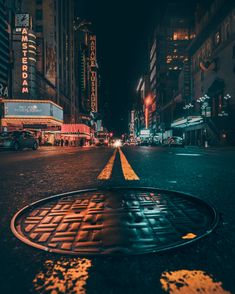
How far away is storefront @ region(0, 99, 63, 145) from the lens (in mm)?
45000

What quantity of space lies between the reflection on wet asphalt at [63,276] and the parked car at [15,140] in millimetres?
18434

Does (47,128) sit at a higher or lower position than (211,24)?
lower

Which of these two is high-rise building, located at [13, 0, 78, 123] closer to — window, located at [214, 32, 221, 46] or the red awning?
the red awning

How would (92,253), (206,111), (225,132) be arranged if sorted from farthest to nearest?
1. (206,111)
2. (225,132)
3. (92,253)

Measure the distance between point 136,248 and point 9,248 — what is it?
82cm

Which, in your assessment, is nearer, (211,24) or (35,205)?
(35,205)

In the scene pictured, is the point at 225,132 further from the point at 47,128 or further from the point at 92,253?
the point at 92,253

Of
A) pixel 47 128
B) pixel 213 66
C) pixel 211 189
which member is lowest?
pixel 211 189

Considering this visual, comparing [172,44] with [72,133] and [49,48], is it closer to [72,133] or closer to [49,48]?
[72,133]

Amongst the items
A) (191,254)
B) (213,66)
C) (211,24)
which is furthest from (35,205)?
(211,24)

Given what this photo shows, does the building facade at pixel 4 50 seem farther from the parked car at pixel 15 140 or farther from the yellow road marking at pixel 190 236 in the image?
the yellow road marking at pixel 190 236

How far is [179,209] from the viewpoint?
2279mm

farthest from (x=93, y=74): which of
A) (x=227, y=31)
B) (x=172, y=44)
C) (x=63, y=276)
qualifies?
(x=63, y=276)

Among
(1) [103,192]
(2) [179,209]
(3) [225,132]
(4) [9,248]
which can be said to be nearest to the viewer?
(4) [9,248]
